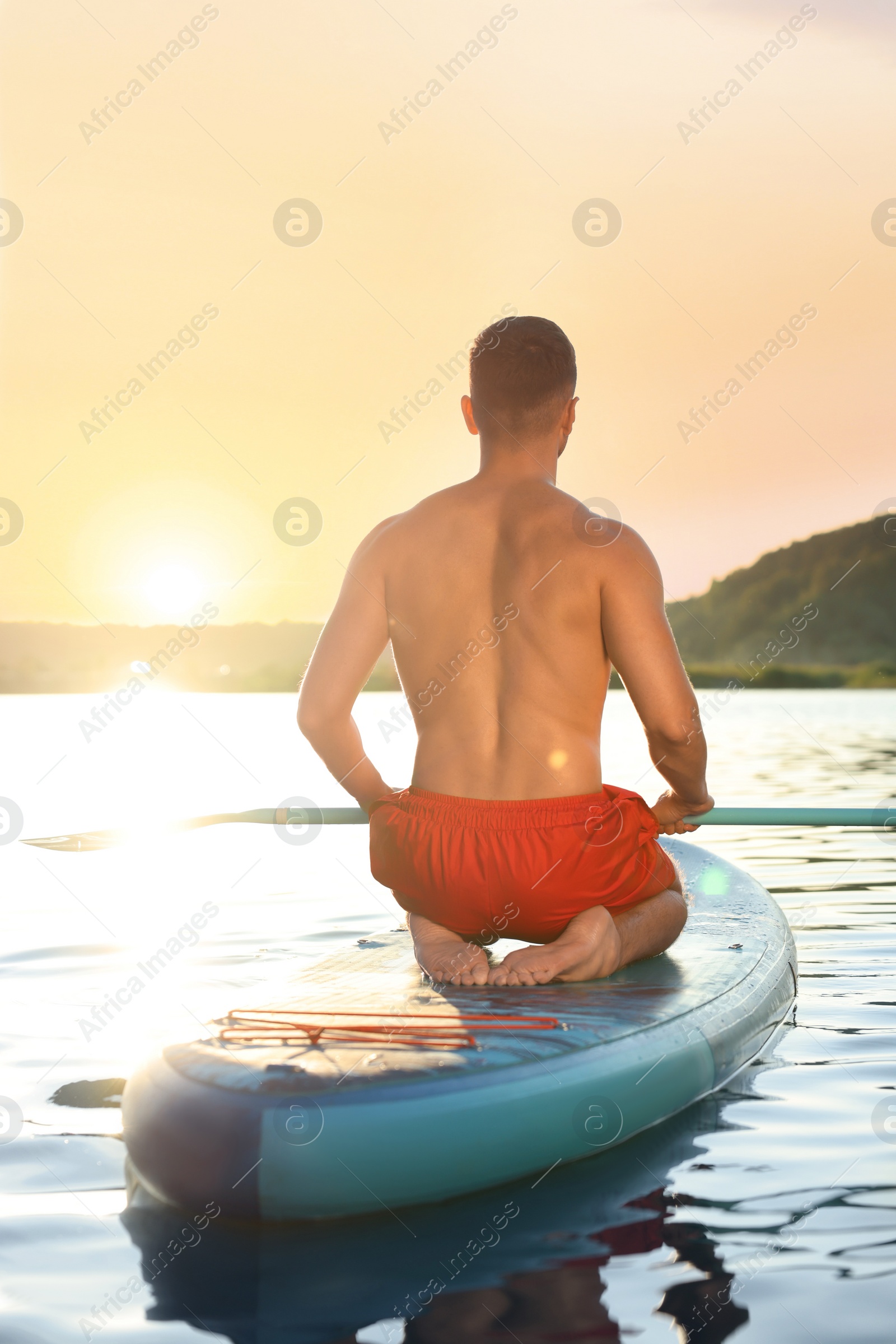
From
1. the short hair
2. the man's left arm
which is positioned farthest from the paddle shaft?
the short hair

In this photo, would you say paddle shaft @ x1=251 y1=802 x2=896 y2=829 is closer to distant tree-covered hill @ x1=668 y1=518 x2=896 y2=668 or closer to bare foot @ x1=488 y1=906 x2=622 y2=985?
bare foot @ x1=488 y1=906 x2=622 y2=985

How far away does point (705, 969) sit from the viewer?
3.56 metres

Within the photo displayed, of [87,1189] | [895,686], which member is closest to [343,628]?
[87,1189]

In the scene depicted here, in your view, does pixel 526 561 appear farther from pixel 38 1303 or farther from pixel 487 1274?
pixel 38 1303

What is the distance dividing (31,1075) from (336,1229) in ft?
5.52

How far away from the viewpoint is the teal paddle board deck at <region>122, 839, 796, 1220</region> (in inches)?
93.0

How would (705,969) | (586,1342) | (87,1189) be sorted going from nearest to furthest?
(586,1342) → (87,1189) → (705,969)

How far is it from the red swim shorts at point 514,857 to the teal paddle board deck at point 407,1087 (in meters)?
0.21

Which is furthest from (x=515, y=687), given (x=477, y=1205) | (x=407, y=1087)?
(x=477, y=1205)

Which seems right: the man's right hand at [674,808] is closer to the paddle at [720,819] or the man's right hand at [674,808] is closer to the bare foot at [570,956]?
the bare foot at [570,956]

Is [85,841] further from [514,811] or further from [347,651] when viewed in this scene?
[514,811]

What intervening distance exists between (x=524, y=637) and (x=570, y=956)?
2.82 ft

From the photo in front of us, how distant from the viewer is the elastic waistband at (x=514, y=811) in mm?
3029

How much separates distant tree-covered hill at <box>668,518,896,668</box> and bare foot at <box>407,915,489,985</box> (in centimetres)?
11773
